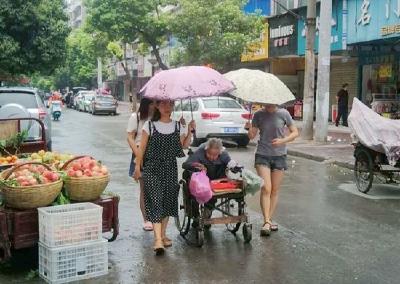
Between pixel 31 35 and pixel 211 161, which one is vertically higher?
pixel 31 35

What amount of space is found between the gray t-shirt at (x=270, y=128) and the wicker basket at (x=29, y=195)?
262 cm

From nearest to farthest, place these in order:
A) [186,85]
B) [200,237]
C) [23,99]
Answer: [186,85]
[200,237]
[23,99]

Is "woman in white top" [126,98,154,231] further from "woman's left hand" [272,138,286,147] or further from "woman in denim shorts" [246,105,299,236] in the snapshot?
"woman's left hand" [272,138,286,147]

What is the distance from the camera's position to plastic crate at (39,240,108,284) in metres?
5.16

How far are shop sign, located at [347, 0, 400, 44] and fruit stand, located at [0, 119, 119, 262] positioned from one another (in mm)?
13342

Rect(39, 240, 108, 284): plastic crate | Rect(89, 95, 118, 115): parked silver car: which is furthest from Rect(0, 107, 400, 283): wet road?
Rect(89, 95, 118, 115): parked silver car

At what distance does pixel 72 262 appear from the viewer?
5246 mm

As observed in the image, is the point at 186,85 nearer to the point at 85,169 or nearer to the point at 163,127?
the point at 163,127

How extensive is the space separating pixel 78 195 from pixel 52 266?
85 cm

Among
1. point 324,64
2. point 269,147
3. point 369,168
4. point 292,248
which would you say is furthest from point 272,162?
point 324,64

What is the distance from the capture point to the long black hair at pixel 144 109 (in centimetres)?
644

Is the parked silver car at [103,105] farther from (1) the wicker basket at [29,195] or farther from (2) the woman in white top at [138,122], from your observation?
(1) the wicker basket at [29,195]

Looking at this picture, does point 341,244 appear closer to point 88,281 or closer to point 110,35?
point 88,281

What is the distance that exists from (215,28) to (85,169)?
20.5 meters
